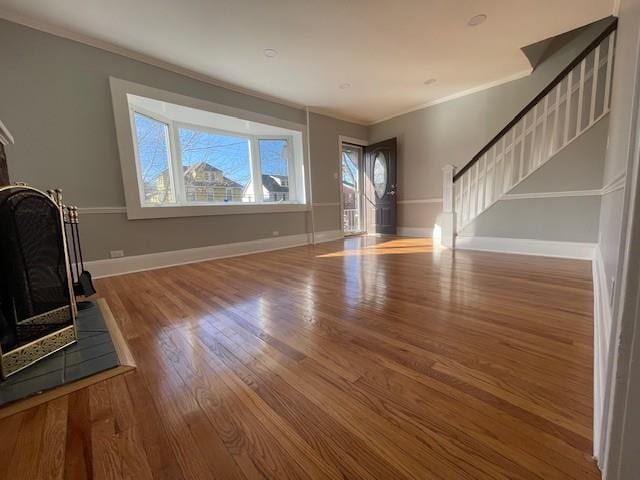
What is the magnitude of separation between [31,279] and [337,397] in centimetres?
157

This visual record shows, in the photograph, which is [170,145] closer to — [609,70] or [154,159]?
[154,159]

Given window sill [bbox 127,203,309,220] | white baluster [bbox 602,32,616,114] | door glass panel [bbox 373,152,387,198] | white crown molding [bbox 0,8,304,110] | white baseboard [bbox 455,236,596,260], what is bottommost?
white baseboard [bbox 455,236,596,260]

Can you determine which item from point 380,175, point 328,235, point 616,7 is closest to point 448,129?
point 380,175

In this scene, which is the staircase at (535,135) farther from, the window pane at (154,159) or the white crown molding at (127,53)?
the window pane at (154,159)

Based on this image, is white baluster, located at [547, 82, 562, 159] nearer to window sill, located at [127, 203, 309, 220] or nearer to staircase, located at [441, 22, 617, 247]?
staircase, located at [441, 22, 617, 247]

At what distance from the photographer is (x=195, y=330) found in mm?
1544

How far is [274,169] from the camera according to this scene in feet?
16.5

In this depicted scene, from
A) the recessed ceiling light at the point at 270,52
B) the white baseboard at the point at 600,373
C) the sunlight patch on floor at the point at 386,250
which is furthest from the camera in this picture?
the sunlight patch on floor at the point at 386,250

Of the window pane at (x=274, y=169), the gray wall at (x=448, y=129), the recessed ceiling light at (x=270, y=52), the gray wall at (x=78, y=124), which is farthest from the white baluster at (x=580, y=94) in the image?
the gray wall at (x=78, y=124)

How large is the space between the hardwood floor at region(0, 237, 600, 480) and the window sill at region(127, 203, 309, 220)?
1.69m

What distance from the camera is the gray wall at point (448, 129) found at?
3676mm

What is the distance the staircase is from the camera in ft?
8.98

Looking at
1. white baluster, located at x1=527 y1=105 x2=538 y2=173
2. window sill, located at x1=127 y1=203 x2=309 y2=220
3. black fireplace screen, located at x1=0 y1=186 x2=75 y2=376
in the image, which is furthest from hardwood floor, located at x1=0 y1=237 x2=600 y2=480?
white baluster, located at x1=527 y1=105 x2=538 y2=173

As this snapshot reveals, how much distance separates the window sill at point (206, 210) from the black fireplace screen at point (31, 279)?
194cm
